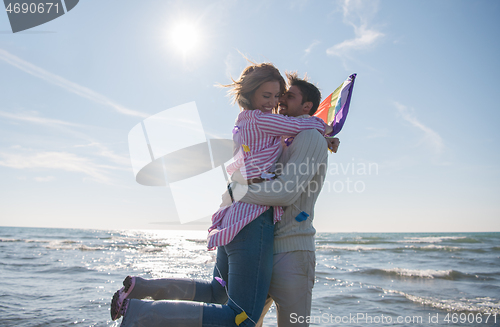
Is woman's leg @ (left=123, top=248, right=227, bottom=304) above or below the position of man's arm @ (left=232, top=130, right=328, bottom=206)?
below

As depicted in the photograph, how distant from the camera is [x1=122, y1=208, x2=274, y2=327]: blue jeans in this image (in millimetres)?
1368

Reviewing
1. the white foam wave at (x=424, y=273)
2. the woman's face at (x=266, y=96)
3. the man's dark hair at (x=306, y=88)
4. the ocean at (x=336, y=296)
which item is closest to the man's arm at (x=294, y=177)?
the woman's face at (x=266, y=96)

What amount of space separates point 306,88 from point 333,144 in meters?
0.43

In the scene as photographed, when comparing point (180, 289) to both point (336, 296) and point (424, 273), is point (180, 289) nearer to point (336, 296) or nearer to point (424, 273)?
point (336, 296)

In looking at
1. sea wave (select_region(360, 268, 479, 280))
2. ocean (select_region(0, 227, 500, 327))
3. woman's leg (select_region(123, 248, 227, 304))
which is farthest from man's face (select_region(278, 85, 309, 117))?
sea wave (select_region(360, 268, 479, 280))

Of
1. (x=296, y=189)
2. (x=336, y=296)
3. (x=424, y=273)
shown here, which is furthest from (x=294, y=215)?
(x=424, y=273)

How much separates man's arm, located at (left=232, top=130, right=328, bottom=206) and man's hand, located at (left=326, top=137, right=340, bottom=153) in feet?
0.49

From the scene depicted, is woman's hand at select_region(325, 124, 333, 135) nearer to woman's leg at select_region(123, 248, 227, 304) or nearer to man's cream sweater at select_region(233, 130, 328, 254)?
man's cream sweater at select_region(233, 130, 328, 254)

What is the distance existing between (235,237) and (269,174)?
1.24 ft

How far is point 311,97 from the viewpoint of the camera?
211 centimetres

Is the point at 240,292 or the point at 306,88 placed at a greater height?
the point at 306,88

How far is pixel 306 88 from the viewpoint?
2.09 metres

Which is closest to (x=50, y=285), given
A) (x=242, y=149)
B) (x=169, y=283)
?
(x=169, y=283)

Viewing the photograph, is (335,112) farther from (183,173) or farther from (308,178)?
(183,173)
